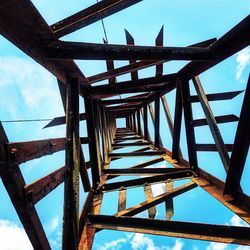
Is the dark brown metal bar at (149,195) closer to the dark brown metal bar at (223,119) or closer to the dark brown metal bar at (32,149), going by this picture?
the dark brown metal bar at (223,119)

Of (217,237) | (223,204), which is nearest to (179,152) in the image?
(223,204)

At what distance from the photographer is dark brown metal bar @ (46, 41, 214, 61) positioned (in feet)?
8.11

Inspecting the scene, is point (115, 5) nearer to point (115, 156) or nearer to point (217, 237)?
point (217, 237)

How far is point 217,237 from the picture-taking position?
2.44 m

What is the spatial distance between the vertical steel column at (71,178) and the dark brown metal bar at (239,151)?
1681 millimetres

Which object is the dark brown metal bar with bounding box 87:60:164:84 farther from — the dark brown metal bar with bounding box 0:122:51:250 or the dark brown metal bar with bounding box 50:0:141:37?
the dark brown metal bar with bounding box 0:122:51:250

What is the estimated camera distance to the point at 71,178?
7.79 ft

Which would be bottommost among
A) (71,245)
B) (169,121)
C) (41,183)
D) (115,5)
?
(71,245)

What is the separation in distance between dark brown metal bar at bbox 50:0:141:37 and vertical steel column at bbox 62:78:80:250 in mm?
844

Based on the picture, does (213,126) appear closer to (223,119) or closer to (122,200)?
(223,119)

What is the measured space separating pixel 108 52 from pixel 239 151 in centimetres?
171

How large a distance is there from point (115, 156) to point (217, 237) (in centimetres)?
407

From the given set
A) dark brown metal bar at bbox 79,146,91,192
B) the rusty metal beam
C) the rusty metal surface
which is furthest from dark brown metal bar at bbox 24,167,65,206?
the rusty metal beam

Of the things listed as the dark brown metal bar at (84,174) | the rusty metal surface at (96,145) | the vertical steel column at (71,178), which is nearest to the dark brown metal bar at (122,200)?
the rusty metal surface at (96,145)
